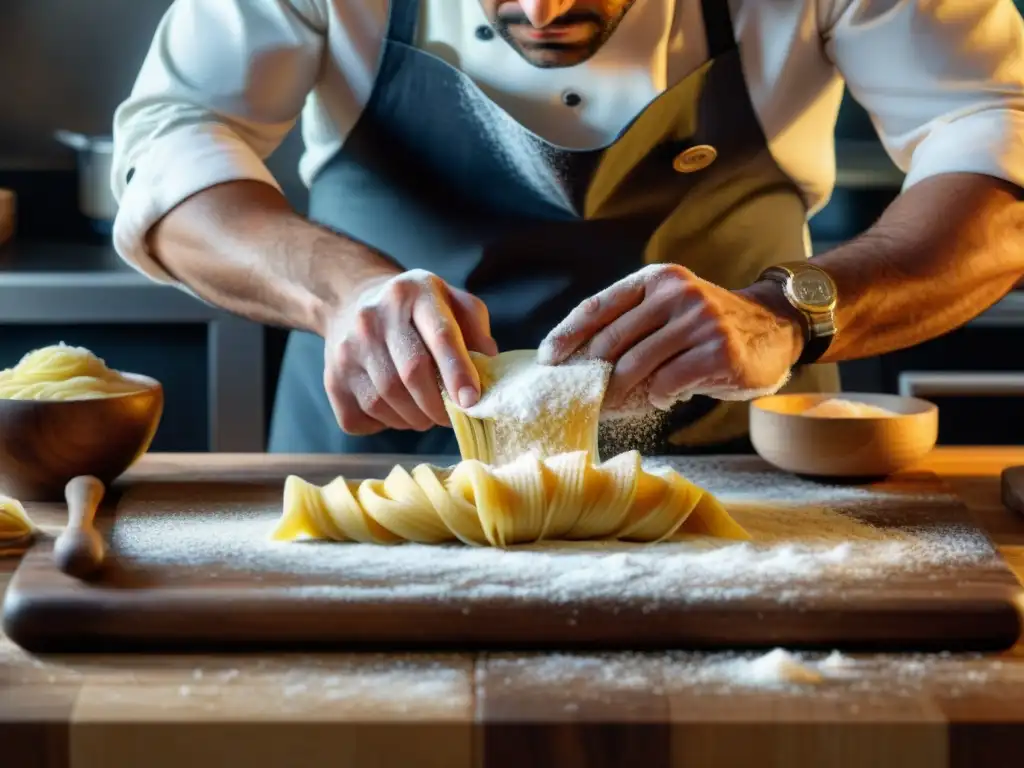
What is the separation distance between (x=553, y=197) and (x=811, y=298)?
14.8 inches

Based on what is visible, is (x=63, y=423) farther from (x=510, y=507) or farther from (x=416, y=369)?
(x=510, y=507)

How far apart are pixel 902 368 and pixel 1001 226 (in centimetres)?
92

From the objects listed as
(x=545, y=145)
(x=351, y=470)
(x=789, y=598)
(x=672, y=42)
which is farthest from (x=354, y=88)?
(x=789, y=598)

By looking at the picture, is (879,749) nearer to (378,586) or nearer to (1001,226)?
(378,586)

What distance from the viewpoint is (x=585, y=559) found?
1104 millimetres

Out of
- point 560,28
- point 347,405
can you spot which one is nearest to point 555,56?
point 560,28

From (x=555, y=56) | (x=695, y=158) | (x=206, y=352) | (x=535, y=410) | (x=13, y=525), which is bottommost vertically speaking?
(x=206, y=352)

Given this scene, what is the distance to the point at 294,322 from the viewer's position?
1.55 m

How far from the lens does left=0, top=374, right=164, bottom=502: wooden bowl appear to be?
130 cm

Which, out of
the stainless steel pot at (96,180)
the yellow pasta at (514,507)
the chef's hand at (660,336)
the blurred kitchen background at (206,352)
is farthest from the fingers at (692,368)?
the stainless steel pot at (96,180)

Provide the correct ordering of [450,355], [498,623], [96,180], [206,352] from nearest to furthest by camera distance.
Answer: [498,623] < [450,355] < [206,352] < [96,180]

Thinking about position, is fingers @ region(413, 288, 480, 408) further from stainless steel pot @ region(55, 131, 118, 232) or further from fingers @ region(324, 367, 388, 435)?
stainless steel pot @ region(55, 131, 118, 232)

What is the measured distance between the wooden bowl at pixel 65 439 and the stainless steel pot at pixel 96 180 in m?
1.55

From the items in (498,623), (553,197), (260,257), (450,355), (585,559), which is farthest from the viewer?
(553,197)
